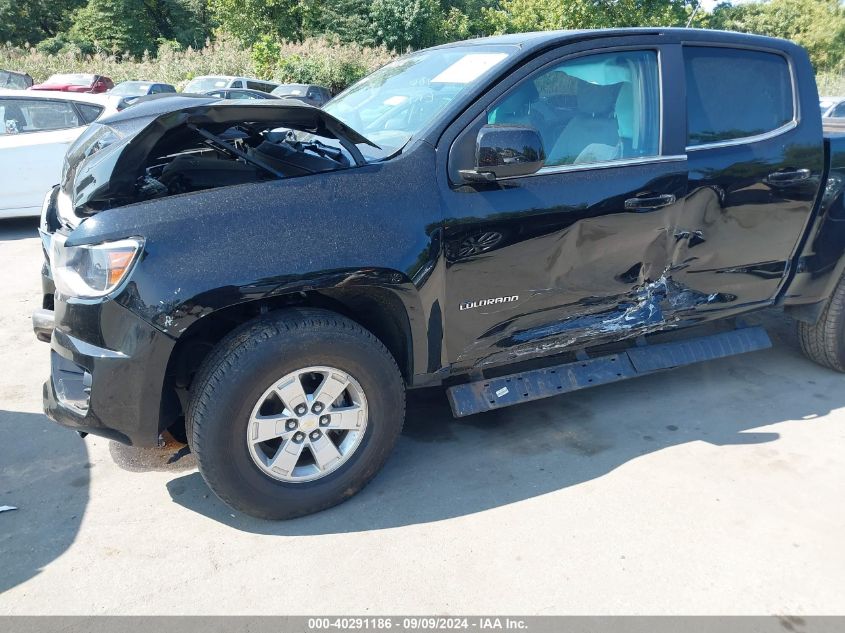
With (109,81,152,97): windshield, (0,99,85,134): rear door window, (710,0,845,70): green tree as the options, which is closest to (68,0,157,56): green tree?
(109,81,152,97): windshield

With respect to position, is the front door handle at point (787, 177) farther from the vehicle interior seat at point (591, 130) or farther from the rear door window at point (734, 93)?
the vehicle interior seat at point (591, 130)

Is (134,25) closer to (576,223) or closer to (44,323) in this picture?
(44,323)

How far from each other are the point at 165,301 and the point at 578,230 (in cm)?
185

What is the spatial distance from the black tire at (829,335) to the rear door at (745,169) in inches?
19.6

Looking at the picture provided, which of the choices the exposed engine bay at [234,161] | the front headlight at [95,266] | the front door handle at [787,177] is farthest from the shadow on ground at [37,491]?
the front door handle at [787,177]

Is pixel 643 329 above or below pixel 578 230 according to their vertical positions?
below

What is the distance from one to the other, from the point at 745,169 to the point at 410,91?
183cm

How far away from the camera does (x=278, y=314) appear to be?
268cm

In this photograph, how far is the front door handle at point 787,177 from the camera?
3.66 metres

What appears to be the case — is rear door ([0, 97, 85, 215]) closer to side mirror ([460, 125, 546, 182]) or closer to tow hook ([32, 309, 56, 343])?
tow hook ([32, 309, 56, 343])

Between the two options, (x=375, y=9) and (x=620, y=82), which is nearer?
(x=620, y=82)

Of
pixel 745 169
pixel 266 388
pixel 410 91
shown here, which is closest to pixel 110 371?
pixel 266 388

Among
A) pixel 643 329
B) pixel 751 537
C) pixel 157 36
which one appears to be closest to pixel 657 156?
pixel 643 329
